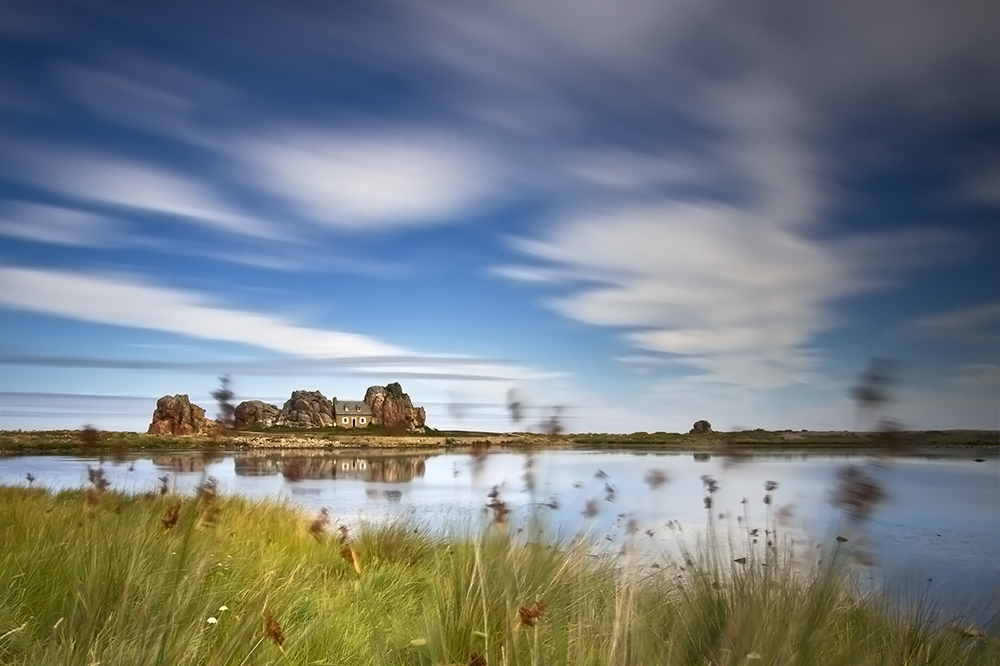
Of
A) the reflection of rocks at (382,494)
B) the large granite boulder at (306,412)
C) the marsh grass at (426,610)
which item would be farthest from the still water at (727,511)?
the large granite boulder at (306,412)

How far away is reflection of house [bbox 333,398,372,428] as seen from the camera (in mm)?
94762

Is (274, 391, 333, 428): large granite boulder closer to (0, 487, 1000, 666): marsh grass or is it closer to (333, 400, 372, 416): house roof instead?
(333, 400, 372, 416): house roof

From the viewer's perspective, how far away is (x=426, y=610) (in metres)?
4.29

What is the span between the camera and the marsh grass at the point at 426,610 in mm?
3117

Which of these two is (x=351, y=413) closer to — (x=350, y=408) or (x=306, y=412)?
(x=350, y=408)

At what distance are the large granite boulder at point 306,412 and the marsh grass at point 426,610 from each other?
9221 cm

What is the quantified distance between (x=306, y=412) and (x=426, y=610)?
97.8 meters

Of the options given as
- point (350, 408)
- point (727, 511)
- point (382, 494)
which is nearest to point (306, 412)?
point (350, 408)

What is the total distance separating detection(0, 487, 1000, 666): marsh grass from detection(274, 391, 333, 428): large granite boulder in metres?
92.2

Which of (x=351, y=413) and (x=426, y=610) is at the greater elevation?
(x=351, y=413)

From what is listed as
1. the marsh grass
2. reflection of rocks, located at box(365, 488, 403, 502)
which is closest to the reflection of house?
reflection of rocks, located at box(365, 488, 403, 502)

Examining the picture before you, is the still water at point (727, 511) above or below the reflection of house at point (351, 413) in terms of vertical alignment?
below

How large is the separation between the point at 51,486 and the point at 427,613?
8.62m

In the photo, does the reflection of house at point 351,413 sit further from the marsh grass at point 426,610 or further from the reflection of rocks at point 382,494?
the marsh grass at point 426,610
